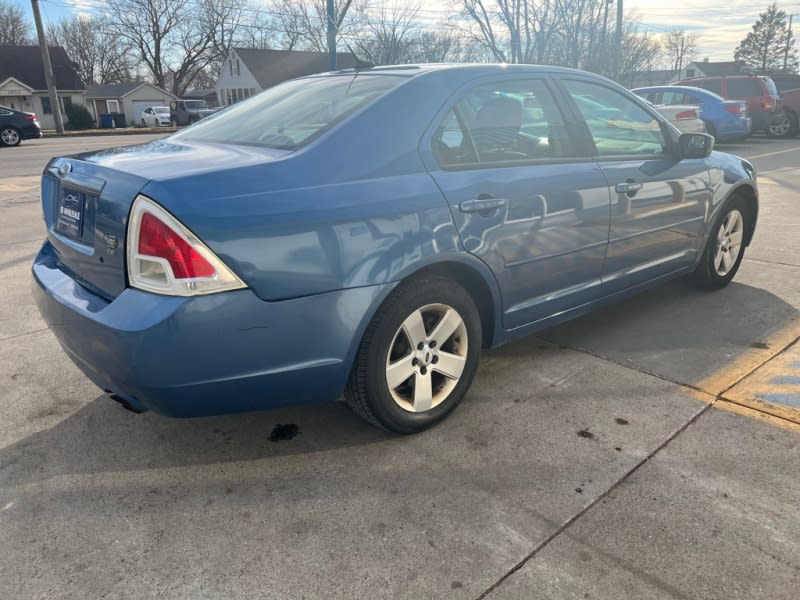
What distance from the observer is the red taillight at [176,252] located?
2.18 meters

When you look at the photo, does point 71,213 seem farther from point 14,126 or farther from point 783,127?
point 14,126

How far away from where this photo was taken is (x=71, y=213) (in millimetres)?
2689

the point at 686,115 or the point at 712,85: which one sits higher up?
the point at 712,85

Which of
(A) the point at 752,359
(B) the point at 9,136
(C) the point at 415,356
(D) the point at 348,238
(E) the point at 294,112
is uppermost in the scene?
(E) the point at 294,112

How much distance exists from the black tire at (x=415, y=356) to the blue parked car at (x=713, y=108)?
14.0 metres

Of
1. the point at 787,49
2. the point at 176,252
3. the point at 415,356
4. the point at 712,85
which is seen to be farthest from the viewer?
the point at 787,49

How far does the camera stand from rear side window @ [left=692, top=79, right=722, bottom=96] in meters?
17.9

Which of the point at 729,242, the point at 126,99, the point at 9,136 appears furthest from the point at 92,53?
the point at 729,242

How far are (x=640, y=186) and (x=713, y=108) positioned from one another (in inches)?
541

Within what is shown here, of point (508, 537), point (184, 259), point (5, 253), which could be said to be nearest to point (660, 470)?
point (508, 537)

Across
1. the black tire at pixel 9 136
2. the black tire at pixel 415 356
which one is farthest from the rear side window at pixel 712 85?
the black tire at pixel 9 136

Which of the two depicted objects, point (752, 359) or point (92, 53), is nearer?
point (752, 359)

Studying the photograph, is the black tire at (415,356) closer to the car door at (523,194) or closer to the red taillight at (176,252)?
the car door at (523,194)

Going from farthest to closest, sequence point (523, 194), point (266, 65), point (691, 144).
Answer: point (266, 65), point (691, 144), point (523, 194)
